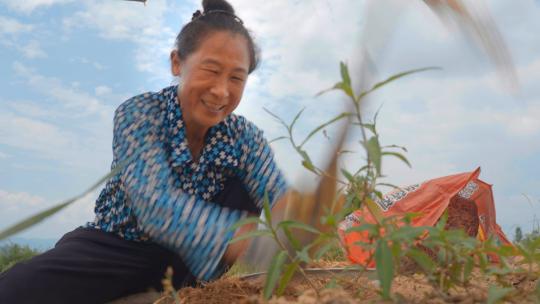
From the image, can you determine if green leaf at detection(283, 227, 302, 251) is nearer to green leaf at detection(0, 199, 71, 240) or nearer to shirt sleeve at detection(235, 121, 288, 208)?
green leaf at detection(0, 199, 71, 240)

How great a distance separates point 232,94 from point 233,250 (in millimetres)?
557

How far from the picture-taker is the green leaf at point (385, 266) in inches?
23.8

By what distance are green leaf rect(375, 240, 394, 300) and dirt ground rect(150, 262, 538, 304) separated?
0.06 metres

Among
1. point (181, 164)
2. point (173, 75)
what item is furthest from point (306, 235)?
point (173, 75)

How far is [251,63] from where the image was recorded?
183 centimetres

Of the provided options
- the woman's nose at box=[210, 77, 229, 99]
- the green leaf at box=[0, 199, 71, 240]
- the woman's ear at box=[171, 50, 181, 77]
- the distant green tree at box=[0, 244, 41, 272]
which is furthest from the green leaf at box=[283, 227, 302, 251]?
the distant green tree at box=[0, 244, 41, 272]

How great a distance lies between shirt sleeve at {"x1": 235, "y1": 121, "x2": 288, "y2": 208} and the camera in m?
1.81

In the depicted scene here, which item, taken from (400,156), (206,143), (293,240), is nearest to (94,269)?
(206,143)

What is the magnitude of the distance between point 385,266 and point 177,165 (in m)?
1.12

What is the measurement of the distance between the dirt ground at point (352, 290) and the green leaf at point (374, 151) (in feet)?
0.49

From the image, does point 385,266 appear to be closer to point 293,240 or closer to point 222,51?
point 293,240

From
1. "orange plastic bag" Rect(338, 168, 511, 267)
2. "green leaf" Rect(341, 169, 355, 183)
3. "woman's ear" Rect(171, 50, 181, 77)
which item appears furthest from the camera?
"orange plastic bag" Rect(338, 168, 511, 267)

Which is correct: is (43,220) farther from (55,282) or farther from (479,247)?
(55,282)

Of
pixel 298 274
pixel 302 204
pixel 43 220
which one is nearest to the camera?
pixel 43 220
